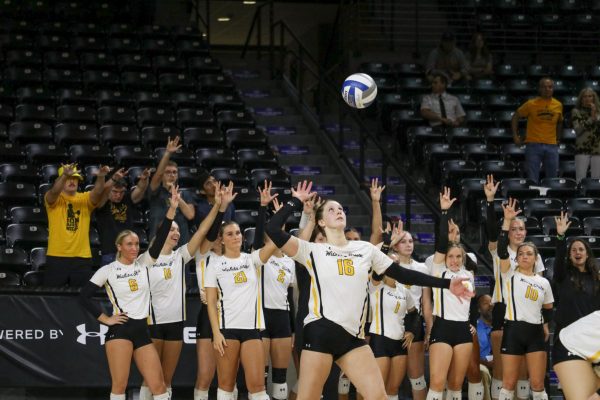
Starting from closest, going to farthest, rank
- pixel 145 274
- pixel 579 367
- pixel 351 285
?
pixel 579 367, pixel 351 285, pixel 145 274

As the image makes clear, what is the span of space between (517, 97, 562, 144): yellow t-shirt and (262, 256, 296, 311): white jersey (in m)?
6.12

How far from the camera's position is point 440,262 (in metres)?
→ 11.5

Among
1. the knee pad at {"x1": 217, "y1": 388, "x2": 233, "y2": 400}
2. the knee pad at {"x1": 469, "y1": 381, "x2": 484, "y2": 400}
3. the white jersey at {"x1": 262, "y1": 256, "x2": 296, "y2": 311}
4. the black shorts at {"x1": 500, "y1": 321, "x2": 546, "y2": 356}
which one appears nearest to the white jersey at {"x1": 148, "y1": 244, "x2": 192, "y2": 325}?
the white jersey at {"x1": 262, "y1": 256, "x2": 296, "y2": 311}

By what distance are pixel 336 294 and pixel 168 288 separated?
295cm

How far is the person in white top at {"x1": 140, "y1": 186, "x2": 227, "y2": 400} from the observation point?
439 inches

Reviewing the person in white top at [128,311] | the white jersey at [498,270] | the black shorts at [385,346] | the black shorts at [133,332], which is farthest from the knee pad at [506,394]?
the black shorts at [133,332]

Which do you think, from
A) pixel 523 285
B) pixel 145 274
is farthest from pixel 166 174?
pixel 523 285

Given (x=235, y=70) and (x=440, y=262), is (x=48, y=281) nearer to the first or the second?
(x=440, y=262)

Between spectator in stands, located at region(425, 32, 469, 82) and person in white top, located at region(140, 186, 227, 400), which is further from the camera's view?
spectator in stands, located at region(425, 32, 469, 82)

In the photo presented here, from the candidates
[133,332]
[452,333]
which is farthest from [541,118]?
[133,332]

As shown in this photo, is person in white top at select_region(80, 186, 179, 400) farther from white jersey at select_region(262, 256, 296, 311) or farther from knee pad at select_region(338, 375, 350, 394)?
knee pad at select_region(338, 375, 350, 394)

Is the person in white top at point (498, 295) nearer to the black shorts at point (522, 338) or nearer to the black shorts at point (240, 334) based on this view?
the black shorts at point (522, 338)

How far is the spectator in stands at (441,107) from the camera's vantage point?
672 inches

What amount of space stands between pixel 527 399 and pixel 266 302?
9.67ft
